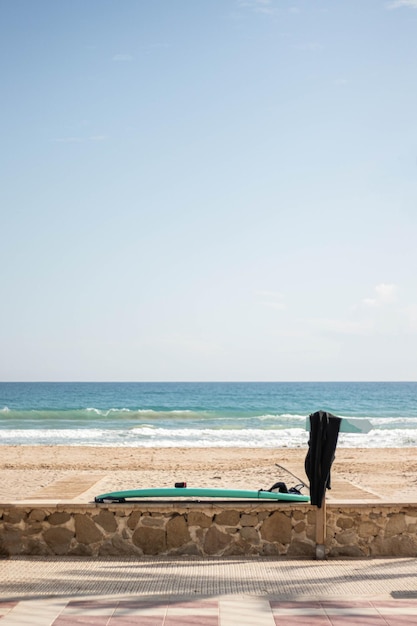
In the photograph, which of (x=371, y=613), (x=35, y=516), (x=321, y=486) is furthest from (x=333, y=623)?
(x=35, y=516)

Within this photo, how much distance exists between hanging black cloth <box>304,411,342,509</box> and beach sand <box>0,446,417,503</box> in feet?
3.61

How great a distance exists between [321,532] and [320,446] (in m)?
0.95

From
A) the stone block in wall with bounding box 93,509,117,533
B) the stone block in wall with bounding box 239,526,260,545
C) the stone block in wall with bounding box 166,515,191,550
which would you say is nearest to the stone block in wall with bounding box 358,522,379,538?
the stone block in wall with bounding box 239,526,260,545

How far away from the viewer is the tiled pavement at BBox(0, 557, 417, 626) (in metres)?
5.55

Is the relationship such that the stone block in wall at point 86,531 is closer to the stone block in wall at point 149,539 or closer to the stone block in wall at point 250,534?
the stone block in wall at point 149,539

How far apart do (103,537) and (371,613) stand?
3.47 m

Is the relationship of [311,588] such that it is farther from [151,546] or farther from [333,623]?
[151,546]

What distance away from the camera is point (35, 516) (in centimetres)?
816

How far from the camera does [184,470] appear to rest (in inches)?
655

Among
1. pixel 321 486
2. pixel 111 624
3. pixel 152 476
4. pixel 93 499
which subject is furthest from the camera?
pixel 152 476

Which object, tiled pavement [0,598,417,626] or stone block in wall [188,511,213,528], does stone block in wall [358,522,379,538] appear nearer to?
stone block in wall [188,511,213,528]

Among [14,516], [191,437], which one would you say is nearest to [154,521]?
[14,516]

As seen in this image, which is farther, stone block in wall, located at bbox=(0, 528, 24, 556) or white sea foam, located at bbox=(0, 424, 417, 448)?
white sea foam, located at bbox=(0, 424, 417, 448)

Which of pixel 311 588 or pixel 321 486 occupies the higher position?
pixel 321 486
